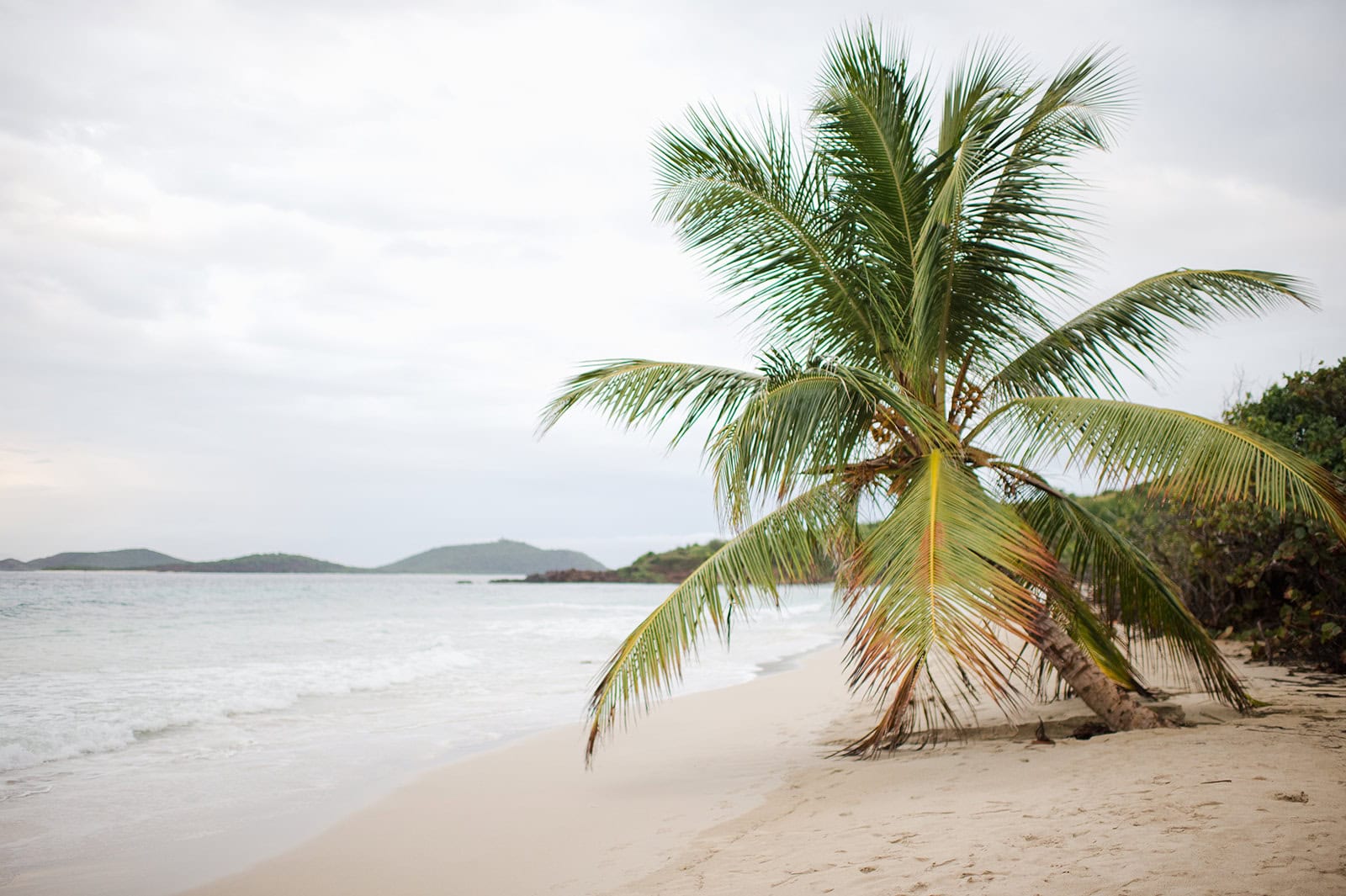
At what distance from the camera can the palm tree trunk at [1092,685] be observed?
5711mm

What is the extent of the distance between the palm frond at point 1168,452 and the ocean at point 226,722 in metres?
3.39

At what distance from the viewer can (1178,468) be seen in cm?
491

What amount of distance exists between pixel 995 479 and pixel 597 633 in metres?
18.1

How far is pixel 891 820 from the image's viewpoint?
13.8 ft

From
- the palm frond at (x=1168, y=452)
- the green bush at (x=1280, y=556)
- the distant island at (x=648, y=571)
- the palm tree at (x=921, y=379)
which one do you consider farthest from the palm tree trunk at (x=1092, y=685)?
the distant island at (x=648, y=571)

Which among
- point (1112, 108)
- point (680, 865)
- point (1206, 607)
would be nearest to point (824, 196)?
point (1112, 108)

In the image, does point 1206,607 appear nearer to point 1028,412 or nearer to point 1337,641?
point 1337,641

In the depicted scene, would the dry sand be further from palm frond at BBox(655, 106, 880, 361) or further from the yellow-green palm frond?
palm frond at BBox(655, 106, 880, 361)

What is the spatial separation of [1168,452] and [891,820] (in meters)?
2.81

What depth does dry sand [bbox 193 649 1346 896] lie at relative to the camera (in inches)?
123

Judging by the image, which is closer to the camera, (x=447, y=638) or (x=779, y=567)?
(x=779, y=567)

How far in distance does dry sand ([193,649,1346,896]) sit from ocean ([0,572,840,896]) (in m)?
0.71

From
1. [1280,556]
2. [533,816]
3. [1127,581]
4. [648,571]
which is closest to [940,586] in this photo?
[1127,581]

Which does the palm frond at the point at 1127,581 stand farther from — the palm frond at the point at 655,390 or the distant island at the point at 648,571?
the distant island at the point at 648,571
